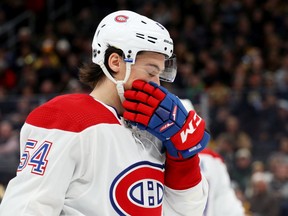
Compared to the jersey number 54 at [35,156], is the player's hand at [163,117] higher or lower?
higher

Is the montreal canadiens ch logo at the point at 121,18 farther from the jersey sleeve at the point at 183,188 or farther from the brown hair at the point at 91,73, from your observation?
the jersey sleeve at the point at 183,188

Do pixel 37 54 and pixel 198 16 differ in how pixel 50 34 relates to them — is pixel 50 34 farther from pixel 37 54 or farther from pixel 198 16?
pixel 198 16

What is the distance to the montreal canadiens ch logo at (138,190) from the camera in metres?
2.33

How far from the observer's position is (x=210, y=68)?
9.05 metres

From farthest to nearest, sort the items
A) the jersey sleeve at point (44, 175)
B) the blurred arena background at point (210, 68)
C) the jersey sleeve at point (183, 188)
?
the blurred arena background at point (210, 68) < the jersey sleeve at point (183, 188) < the jersey sleeve at point (44, 175)

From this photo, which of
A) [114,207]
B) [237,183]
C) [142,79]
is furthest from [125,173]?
[237,183]

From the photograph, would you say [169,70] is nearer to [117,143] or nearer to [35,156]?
[117,143]

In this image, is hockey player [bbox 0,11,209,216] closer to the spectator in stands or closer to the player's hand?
the player's hand

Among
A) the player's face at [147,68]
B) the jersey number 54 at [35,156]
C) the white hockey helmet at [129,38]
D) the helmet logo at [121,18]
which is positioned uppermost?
the helmet logo at [121,18]

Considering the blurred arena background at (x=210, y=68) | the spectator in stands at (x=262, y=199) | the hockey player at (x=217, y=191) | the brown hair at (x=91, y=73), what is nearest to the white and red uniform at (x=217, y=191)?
the hockey player at (x=217, y=191)

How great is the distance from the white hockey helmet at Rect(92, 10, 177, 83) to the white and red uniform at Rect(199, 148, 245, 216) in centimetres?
164

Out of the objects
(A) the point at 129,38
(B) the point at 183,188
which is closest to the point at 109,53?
(A) the point at 129,38

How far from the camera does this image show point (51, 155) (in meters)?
2.27

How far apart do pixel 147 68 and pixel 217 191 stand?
176cm
